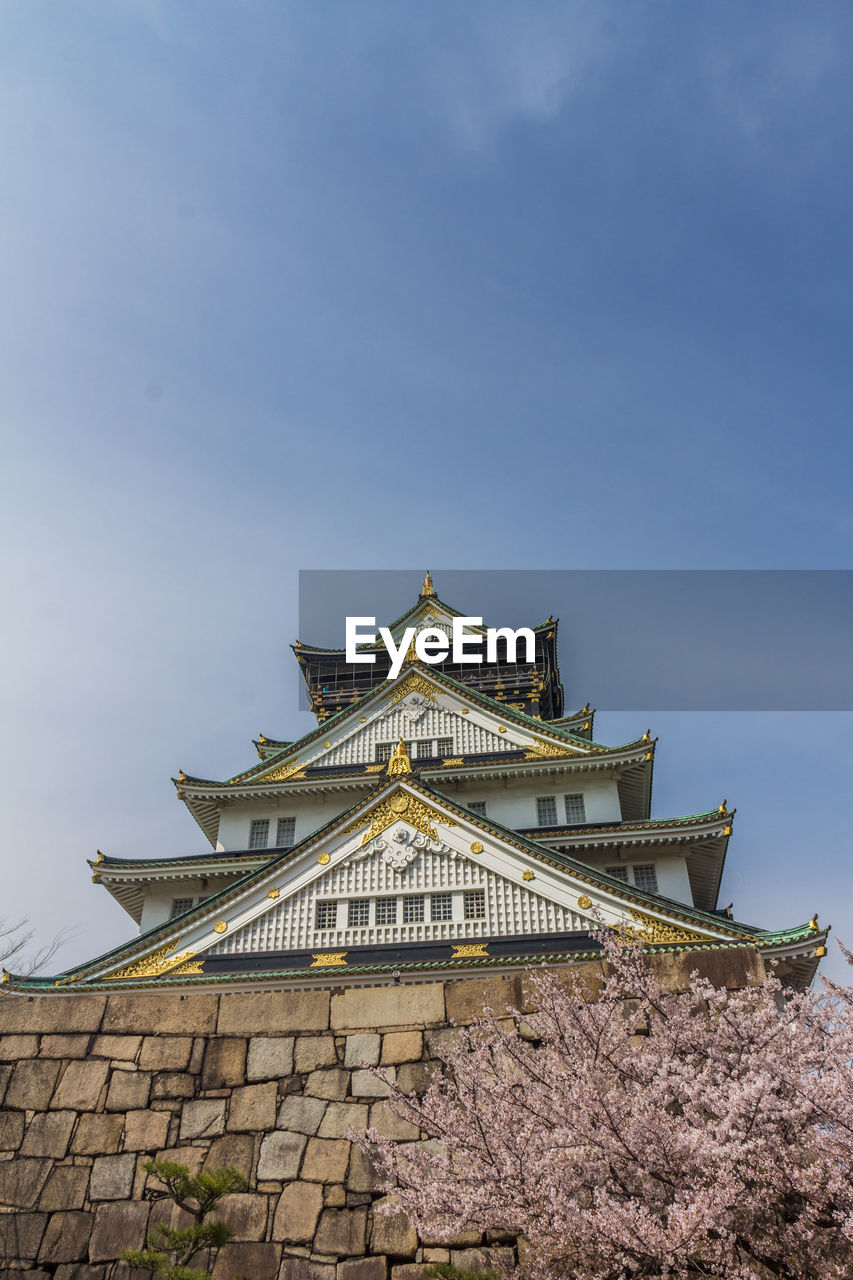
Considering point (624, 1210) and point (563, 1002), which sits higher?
point (563, 1002)

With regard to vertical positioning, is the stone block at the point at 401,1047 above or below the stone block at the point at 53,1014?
below

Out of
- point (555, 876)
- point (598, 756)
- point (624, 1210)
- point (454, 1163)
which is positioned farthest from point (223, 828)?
point (624, 1210)

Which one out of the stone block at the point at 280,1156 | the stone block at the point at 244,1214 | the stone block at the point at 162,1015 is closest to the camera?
the stone block at the point at 244,1214

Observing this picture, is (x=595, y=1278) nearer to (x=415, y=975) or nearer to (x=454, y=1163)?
(x=454, y=1163)

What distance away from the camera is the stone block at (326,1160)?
32.8 ft

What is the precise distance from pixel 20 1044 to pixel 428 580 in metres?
22.0

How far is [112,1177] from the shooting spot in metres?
10.4

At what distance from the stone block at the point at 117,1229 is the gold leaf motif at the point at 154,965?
14.9ft

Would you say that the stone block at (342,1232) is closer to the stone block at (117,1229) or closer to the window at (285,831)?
the stone block at (117,1229)

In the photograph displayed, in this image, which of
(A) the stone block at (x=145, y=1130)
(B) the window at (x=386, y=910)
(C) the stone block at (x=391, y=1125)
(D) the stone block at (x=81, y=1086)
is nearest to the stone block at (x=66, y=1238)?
(A) the stone block at (x=145, y=1130)

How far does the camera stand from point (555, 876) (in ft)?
50.0

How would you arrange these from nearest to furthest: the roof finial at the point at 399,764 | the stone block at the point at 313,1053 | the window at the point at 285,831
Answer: the stone block at the point at 313,1053, the roof finial at the point at 399,764, the window at the point at 285,831

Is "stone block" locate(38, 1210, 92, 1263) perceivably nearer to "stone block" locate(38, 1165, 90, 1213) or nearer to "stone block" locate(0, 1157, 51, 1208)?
"stone block" locate(38, 1165, 90, 1213)

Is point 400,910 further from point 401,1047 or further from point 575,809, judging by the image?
point 575,809
